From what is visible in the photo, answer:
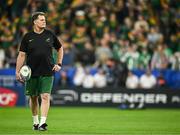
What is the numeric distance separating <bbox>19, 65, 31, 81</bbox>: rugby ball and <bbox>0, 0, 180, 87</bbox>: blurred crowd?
434 inches

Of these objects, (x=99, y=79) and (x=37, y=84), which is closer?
(x=37, y=84)

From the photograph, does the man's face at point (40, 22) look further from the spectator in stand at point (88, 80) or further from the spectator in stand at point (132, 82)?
the spectator in stand at point (132, 82)

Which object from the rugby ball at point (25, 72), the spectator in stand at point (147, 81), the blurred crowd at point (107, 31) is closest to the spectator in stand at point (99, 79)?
the blurred crowd at point (107, 31)

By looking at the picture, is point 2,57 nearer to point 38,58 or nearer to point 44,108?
point 38,58

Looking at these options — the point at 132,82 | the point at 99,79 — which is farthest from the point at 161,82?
the point at 99,79

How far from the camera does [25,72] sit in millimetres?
13211

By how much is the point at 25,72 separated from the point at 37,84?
17.4 inches

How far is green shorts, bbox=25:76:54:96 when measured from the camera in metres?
13.3

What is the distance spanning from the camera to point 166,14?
88.2 ft

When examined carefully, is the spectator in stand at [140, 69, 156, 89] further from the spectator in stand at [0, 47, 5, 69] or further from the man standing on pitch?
the man standing on pitch

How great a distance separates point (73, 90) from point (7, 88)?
2.55 metres

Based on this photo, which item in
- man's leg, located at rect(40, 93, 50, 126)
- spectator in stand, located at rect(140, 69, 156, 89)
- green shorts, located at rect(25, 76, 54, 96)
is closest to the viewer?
man's leg, located at rect(40, 93, 50, 126)

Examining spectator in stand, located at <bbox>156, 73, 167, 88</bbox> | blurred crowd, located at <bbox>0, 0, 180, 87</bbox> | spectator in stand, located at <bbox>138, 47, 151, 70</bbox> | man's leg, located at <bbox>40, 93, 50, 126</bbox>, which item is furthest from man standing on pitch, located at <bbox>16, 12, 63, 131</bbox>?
spectator in stand, located at <bbox>138, 47, 151, 70</bbox>

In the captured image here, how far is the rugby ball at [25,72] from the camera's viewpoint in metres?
13.2
